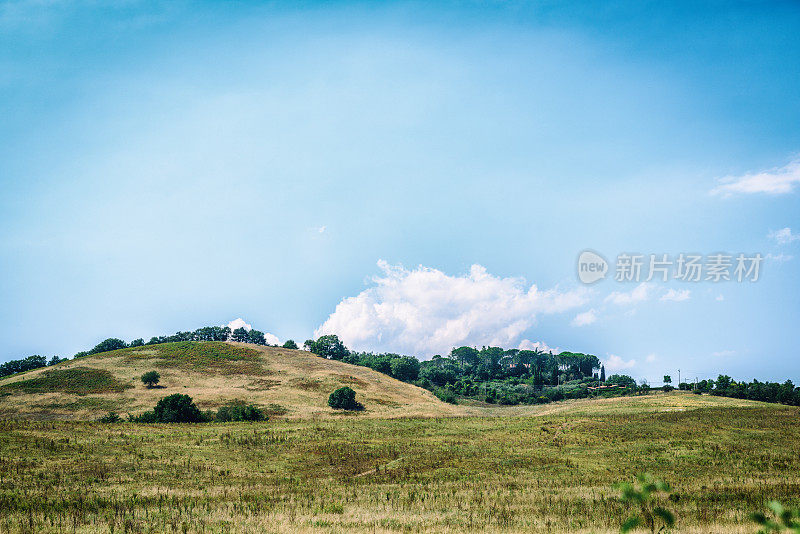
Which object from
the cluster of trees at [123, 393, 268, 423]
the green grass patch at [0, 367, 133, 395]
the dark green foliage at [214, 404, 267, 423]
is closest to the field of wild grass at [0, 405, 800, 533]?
the cluster of trees at [123, 393, 268, 423]

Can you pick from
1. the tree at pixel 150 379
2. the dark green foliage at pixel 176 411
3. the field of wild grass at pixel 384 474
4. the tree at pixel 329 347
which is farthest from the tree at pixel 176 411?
the tree at pixel 329 347

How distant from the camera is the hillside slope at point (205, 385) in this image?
72812mm

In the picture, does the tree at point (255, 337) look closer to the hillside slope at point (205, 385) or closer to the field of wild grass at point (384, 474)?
the hillside slope at point (205, 385)

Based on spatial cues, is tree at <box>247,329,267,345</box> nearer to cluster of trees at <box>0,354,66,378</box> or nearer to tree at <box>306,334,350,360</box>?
tree at <box>306,334,350,360</box>

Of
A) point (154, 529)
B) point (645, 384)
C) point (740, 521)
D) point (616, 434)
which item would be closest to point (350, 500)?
point (154, 529)

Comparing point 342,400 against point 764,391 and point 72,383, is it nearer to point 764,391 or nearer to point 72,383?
point 72,383

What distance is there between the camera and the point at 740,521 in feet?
51.3

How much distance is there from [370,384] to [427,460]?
70.0 metres

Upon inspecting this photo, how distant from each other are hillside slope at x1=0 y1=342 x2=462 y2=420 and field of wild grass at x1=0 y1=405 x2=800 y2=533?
2696 centimetres

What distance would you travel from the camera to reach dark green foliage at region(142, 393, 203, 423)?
6041cm

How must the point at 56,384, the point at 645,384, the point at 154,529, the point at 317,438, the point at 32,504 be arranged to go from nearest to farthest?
1. the point at 154,529
2. the point at 32,504
3. the point at 317,438
4. the point at 56,384
5. the point at 645,384

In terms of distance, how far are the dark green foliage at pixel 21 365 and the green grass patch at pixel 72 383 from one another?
35162mm

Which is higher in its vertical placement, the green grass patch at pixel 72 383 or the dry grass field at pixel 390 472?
the green grass patch at pixel 72 383

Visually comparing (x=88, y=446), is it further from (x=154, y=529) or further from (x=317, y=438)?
(x=154, y=529)
